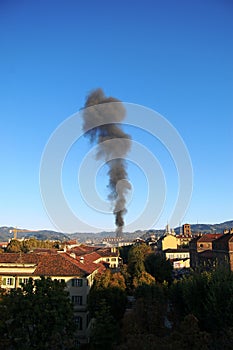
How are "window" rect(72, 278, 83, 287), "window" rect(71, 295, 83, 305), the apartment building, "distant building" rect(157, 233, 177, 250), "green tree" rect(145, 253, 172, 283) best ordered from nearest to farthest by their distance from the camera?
the apartment building → "window" rect(71, 295, 83, 305) → "window" rect(72, 278, 83, 287) → "green tree" rect(145, 253, 172, 283) → "distant building" rect(157, 233, 177, 250)

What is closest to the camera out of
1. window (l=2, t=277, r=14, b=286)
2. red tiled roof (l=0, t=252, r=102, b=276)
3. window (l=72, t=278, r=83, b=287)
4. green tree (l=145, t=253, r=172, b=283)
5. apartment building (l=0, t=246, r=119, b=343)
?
apartment building (l=0, t=246, r=119, b=343)

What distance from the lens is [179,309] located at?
30.6 m

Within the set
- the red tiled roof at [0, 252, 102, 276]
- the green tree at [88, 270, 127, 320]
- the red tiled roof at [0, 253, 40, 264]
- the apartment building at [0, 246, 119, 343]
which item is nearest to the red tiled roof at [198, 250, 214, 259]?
the apartment building at [0, 246, 119, 343]

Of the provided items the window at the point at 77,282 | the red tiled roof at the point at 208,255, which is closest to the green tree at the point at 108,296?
the window at the point at 77,282

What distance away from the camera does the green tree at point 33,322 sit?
17.9m

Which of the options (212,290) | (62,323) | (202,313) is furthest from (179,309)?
(62,323)

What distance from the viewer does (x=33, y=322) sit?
18266 mm

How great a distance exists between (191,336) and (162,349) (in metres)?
2.66

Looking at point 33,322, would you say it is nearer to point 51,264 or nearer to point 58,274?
point 58,274

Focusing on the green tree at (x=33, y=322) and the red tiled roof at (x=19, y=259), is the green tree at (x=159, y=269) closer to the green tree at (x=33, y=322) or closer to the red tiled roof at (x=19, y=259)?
the red tiled roof at (x=19, y=259)

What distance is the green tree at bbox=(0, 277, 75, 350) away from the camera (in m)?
17.9

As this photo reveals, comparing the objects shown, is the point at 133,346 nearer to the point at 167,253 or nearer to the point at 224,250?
the point at 224,250

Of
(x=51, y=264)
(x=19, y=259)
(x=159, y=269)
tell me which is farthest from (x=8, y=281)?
(x=159, y=269)

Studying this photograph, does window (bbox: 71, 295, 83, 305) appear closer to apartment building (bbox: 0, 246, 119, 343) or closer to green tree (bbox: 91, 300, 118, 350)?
apartment building (bbox: 0, 246, 119, 343)
